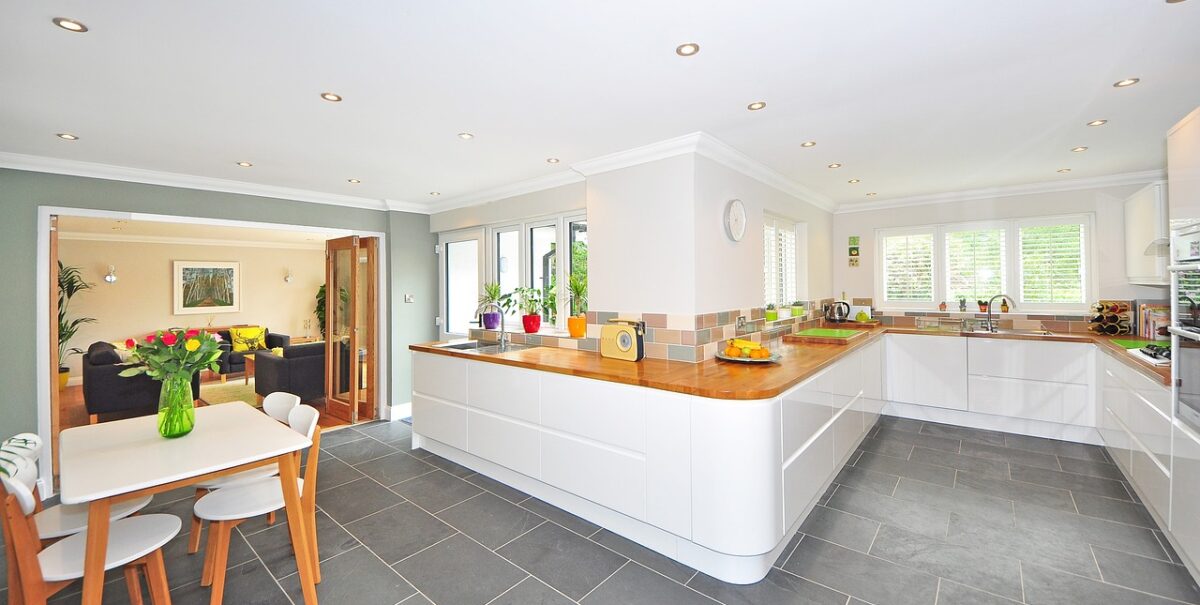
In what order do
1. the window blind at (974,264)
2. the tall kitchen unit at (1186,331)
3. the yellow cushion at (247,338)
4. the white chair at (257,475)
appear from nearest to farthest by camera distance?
the tall kitchen unit at (1186,331) < the white chair at (257,475) < the window blind at (974,264) < the yellow cushion at (247,338)

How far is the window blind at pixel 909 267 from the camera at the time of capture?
499 cm

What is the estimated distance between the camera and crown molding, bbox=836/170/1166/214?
3.95m

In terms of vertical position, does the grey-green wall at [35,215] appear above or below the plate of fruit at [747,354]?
above

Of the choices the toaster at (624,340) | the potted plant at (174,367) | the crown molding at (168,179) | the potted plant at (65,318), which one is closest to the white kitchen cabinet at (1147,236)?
the toaster at (624,340)

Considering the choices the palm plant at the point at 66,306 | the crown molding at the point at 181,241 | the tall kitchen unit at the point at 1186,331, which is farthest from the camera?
the crown molding at the point at 181,241

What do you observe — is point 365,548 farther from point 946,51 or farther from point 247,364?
point 247,364

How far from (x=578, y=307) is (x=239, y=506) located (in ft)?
8.01

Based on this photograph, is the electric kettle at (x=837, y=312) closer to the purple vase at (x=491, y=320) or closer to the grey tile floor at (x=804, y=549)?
the grey tile floor at (x=804, y=549)

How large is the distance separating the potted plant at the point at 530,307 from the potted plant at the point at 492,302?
12 centimetres

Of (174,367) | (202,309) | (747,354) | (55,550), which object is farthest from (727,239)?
(202,309)

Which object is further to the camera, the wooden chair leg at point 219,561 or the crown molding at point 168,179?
the crown molding at point 168,179

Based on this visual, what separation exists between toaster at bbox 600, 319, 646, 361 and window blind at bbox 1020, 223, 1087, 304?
154 inches

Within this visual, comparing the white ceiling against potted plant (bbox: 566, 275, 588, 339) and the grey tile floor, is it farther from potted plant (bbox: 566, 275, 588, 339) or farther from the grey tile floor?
the grey tile floor

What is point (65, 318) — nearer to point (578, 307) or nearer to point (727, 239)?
point (578, 307)
